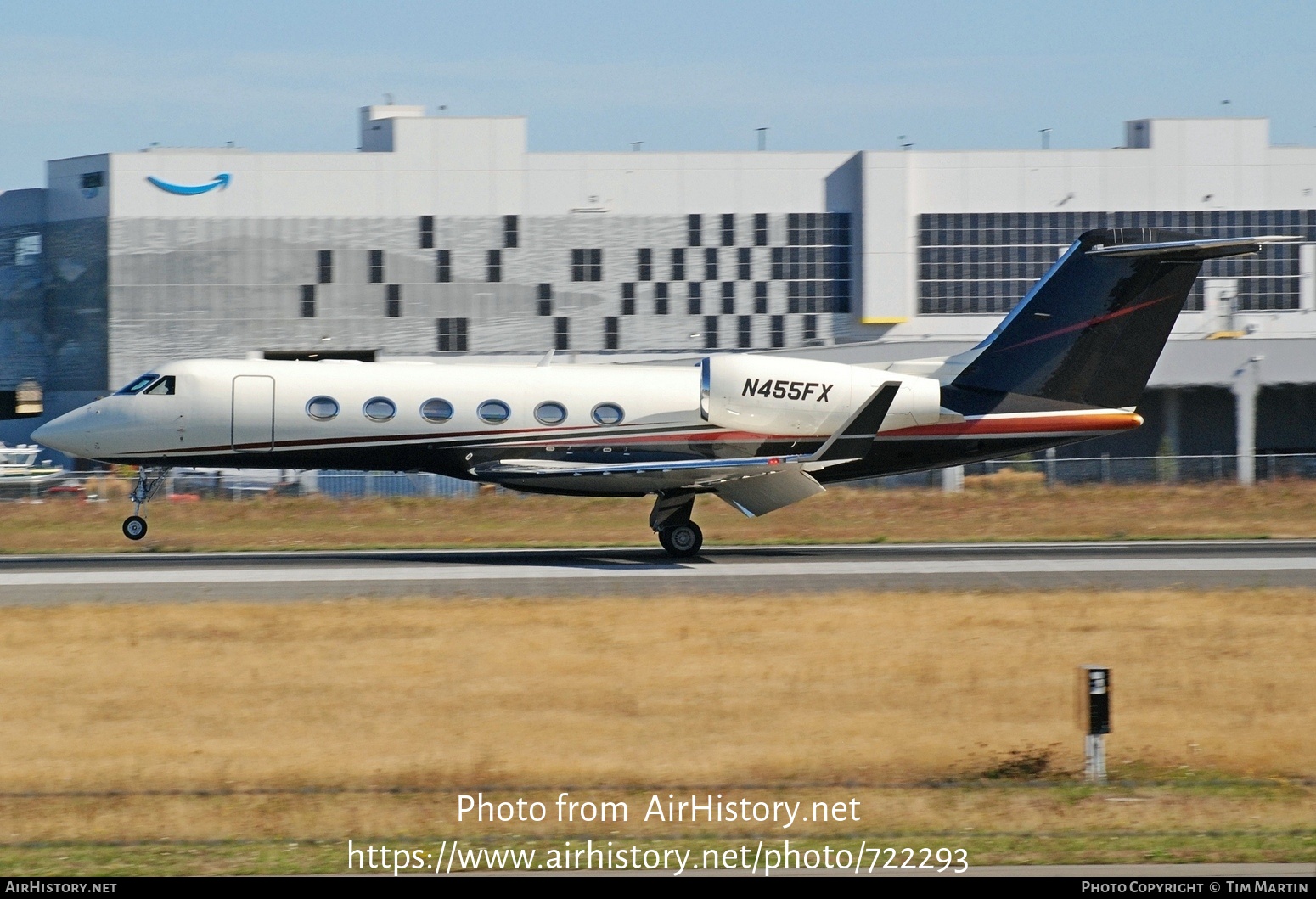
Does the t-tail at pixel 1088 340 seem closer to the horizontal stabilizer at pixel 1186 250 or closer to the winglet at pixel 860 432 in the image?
the horizontal stabilizer at pixel 1186 250

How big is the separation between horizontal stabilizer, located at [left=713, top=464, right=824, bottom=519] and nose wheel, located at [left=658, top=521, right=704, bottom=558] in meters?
0.97

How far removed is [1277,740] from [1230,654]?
4.08 m

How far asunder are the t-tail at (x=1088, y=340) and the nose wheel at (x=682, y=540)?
534cm

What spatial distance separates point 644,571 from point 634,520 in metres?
10.4

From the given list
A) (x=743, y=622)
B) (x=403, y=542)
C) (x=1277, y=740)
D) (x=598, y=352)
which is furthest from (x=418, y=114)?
(x=1277, y=740)

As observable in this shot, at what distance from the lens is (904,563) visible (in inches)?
1063

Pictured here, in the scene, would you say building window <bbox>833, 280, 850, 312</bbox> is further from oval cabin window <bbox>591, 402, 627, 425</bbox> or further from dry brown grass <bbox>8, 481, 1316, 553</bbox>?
oval cabin window <bbox>591, 402, 627, 425</bbox>

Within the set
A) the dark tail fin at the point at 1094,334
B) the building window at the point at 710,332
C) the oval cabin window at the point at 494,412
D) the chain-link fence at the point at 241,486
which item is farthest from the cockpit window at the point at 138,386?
the building window at the point at 710,332

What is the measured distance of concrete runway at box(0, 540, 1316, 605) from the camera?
919 inches

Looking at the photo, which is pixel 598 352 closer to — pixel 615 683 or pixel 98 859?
pixel 615 683

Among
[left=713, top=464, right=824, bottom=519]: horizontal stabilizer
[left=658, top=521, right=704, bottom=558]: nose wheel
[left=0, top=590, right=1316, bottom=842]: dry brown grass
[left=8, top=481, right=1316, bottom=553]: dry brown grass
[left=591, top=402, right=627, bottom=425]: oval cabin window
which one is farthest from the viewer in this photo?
[left=8, top=481, right=1316, bottom=553]: dry brown grass

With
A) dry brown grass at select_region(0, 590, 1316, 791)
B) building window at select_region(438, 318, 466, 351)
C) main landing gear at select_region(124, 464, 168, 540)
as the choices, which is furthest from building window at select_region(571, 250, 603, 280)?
dry brown grass at select_region(0, 590, 1316, 791)

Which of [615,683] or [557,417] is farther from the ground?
[557,417]

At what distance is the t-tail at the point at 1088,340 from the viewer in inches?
1090
